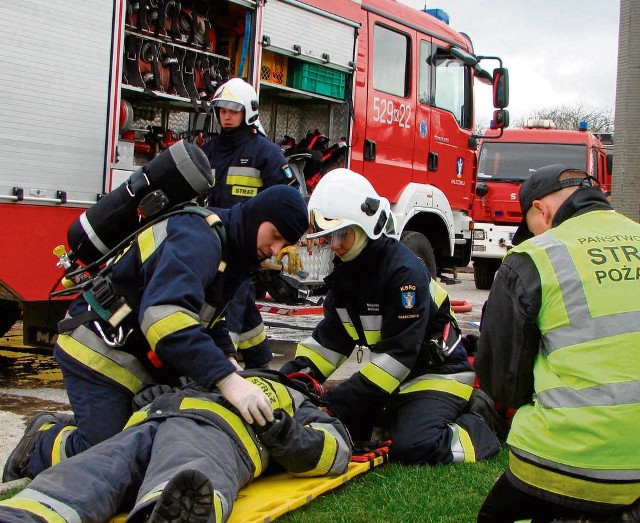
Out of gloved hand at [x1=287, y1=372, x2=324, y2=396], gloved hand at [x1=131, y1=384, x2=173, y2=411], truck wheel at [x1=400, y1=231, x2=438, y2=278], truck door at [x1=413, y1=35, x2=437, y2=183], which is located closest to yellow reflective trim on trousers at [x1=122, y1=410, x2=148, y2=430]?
gloved hand at [x1=131, y1=384, x2=173, y2=411]

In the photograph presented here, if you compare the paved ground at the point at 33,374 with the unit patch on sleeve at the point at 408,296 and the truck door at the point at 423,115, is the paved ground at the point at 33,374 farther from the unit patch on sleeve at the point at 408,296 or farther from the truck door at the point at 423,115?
the unit patch on sleeve at the point at 408,296

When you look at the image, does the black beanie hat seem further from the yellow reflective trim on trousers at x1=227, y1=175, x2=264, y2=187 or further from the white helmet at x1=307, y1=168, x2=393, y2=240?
the yellow reflective trim on trousers at x1=227, y1=175, x2=264, y2=187

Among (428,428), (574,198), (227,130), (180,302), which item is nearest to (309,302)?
(227,130)

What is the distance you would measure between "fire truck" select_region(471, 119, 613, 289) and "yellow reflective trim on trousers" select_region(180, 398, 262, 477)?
11669mm

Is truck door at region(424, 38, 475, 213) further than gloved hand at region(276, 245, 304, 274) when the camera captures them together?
Yes

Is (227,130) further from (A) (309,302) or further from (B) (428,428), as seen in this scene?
(B) (428,428)

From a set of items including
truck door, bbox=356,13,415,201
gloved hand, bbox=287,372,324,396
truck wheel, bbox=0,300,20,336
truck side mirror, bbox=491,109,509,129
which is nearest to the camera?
gloved hand, bbox=287,372,324,396

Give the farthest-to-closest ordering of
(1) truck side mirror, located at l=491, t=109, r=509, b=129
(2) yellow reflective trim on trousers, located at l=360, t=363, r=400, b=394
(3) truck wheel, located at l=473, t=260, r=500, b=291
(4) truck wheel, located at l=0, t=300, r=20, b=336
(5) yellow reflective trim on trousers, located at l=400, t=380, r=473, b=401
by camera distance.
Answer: (3) truck wheel, located at l=473, t=260, r=500, b=291 < (1) truck side mirror, located at l=491, t=109, r=509, b=129 < (4) truck wheel, located at l=0, t=300, r=20, b=336 < (5) yellow reflective trim on trousers, located at l=400, t=380, r=473, b=401 < (2) yellow reflective trim on trousers, located at l=360, t=363, r=400, b=394

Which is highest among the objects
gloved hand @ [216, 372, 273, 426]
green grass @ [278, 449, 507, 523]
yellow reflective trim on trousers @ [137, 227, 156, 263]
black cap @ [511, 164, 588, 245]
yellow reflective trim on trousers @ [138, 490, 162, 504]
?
black cap @ [511, 164, 588, 245]

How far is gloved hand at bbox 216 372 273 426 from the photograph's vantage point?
10.3ft

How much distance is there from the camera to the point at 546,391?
2.65 metres

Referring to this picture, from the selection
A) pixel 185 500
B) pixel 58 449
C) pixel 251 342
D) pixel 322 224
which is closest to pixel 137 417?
pixel 58 449

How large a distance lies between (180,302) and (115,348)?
2.13 ft

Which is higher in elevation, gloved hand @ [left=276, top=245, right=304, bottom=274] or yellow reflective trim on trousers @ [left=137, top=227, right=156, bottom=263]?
yellow reflective trim on trousers @ [left=137, top=227, right=156, bottom=263]
